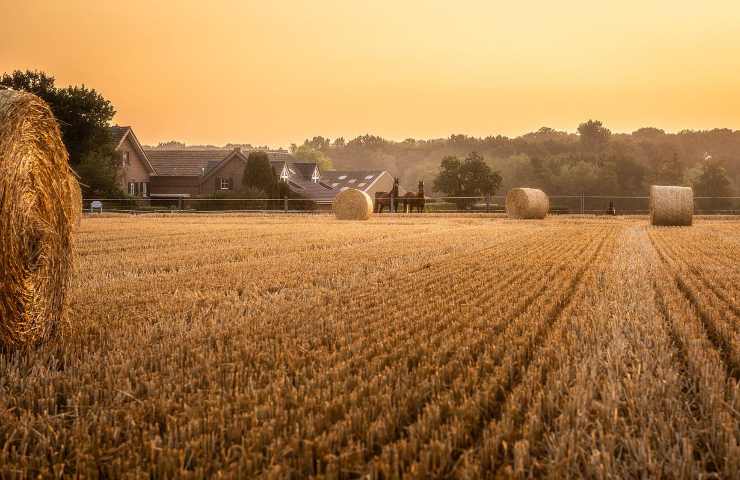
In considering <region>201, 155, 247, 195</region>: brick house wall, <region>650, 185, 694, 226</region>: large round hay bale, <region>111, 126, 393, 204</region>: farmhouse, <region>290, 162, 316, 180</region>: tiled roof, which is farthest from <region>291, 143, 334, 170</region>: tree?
<region>650, 185, 694, 226</region>: large round hay bale

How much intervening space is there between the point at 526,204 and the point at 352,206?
7.36 meters

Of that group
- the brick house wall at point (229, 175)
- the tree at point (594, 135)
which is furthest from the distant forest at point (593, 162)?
the brick house wall at point (229, 175)

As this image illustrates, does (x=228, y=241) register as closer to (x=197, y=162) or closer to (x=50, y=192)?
(x=50, y=192)

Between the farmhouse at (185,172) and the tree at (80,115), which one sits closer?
the tree at (80,115)

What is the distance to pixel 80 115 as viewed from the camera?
40.6m

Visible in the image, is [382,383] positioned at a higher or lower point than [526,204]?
lower

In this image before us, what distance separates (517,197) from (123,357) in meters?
25.0

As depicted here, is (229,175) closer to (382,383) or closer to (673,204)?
(673,204)

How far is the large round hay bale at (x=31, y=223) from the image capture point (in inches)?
155

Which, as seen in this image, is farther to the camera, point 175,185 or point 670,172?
point 670,172

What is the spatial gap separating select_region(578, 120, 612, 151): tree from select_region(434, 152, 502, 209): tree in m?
41.6

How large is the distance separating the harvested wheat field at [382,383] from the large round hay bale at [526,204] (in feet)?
67.6

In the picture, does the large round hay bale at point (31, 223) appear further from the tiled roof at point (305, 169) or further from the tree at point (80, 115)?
the tiled roof at point (305, 169)

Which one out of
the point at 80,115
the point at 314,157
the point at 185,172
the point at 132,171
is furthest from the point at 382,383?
the point at 314,157
